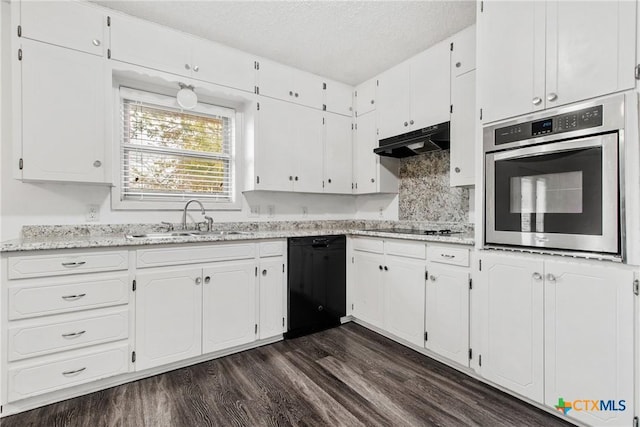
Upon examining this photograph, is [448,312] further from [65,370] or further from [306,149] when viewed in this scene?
[65,370]

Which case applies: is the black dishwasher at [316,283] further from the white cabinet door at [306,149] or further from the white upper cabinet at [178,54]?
the white upper cabinet at [178,54]

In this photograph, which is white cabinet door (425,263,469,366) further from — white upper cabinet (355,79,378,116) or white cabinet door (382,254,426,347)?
white upper cabinet (355,79,378,116)

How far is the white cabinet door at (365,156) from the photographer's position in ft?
11.3

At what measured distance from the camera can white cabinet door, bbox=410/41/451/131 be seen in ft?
8.83

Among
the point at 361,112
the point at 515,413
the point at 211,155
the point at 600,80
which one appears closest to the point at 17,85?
the point at 211,155

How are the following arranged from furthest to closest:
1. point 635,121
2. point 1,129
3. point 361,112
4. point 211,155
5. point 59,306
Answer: point 361,112, point 211,155, point 1,129, point 59,306, point 635,121

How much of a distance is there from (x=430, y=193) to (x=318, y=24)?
1.89m

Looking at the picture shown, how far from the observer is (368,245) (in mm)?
3010

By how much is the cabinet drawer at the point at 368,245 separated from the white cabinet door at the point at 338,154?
726 millimetres

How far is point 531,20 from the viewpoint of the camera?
1788 millimetres

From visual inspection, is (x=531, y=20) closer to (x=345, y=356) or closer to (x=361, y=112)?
(x=361, y=112)

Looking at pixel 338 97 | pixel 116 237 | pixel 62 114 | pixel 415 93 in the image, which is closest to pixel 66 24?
pixel 62 114

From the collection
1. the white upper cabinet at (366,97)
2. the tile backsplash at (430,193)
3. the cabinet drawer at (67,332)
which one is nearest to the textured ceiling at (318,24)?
the white upper cabinet at (366,97)

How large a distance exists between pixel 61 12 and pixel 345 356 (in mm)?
3253
